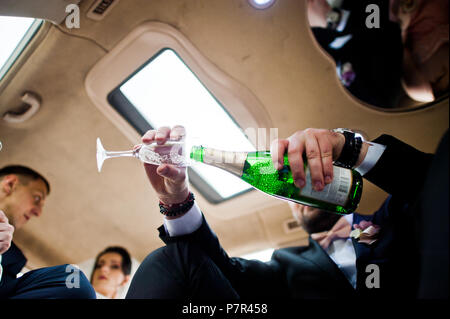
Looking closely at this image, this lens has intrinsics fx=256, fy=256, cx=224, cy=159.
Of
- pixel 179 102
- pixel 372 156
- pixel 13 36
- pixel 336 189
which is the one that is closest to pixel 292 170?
pixel 336 189

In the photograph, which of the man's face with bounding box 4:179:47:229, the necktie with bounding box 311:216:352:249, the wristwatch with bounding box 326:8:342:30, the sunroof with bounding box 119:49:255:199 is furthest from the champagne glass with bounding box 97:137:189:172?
the necktie with bounding box 311:216:352:249

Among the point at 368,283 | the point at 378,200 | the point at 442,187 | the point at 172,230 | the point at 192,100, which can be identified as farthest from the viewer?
the point at 378,200

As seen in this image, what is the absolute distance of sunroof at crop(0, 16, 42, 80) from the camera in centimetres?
53

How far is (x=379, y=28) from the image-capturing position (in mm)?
671

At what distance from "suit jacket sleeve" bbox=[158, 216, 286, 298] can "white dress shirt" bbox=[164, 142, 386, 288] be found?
0.6 inches

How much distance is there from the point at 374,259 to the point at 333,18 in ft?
1.95

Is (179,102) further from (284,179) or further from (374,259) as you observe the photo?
(374,259)

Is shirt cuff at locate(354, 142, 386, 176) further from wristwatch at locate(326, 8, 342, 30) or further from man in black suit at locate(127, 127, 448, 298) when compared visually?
wristwatch at locate(326, 8, 342, 30)

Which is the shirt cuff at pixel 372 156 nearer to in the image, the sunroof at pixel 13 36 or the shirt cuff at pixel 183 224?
the shirt cuff at pixel 183 224

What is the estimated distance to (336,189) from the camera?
0.48m

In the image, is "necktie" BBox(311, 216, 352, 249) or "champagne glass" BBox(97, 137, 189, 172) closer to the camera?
"champagne glass" BBox(97, 137, 189, 172)

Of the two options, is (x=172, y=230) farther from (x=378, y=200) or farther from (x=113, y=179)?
(x=378, y=200)
